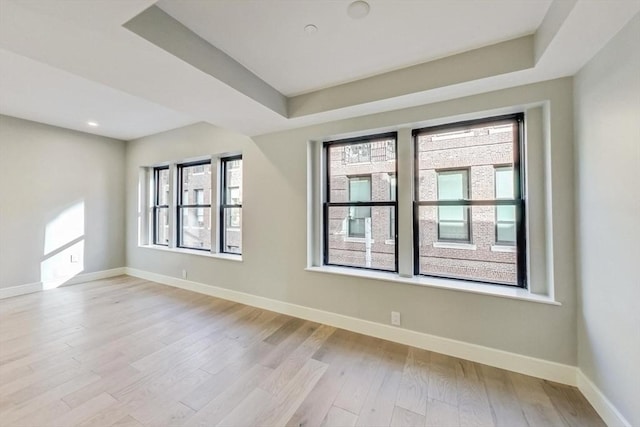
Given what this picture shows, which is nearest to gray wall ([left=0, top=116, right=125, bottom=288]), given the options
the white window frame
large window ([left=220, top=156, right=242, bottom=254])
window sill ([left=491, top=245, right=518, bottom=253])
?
the white window frame

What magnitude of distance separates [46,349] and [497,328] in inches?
163

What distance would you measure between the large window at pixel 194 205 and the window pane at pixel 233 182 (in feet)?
1.32

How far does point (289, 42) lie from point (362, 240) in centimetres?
211

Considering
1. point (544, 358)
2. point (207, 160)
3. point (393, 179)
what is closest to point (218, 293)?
point (207, 160)

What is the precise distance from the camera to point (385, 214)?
9.45ft

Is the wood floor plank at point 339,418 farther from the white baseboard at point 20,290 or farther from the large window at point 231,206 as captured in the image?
the white baseboard at point 20,290

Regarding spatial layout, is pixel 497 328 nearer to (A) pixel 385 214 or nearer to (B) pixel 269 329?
(A) pixel 385 214

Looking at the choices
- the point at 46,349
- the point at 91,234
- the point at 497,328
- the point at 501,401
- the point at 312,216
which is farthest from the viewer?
the point at 91,234

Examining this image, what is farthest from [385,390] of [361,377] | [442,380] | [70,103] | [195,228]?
[70,103]

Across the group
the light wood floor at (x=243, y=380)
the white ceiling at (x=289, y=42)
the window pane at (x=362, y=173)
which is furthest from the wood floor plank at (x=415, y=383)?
the white ceiling at (x=289, y=42)

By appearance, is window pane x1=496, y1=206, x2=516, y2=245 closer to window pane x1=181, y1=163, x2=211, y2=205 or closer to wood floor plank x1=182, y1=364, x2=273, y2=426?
wood floor plank x1=182, y1=364, x2=273, y2=426

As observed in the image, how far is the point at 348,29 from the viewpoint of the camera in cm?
181

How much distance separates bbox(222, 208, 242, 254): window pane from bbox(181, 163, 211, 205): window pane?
49 cm

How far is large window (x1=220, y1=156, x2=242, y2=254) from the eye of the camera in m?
3.99
